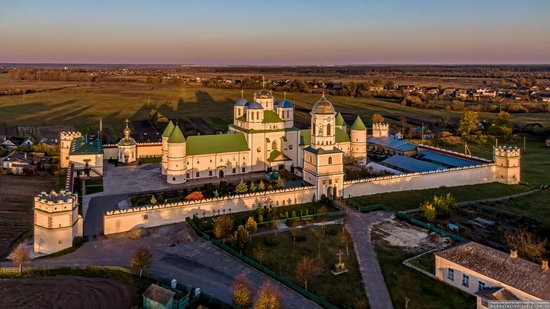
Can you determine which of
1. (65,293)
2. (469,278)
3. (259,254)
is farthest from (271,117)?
(65,293)

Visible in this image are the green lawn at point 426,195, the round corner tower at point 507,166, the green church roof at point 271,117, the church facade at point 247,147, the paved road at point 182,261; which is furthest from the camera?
the green church roof at point 271,117

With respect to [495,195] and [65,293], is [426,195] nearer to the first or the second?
[495,195]

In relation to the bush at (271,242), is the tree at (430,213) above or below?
above

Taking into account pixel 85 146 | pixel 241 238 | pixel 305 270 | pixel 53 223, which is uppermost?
pixel 85 146

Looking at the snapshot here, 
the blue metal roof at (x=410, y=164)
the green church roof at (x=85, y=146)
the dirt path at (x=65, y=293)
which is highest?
the green church roof at (x=85, y=146)

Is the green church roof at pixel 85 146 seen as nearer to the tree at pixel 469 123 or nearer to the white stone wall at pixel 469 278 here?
the white stone wall at pixel 469 278

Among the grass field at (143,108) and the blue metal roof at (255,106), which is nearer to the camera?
the blue metal roof at (255,106)

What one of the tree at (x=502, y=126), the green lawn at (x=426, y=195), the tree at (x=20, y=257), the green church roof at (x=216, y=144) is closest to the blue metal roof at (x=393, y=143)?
the green lawn at (x=426, y=195)
